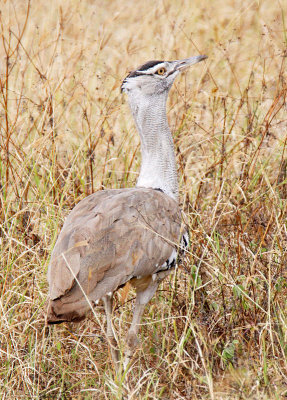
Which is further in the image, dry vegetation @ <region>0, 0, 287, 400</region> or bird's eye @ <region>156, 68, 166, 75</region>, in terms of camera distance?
bird's eye @ <region>156, 68, 166, 75</region>

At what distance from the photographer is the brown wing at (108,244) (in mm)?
2660

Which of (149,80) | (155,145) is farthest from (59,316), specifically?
(149,80)

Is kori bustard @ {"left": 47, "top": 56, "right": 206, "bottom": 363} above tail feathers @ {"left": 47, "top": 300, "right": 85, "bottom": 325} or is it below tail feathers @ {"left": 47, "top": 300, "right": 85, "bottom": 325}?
above

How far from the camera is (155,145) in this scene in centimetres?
340

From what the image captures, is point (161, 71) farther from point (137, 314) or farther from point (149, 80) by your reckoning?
point (137, 314)

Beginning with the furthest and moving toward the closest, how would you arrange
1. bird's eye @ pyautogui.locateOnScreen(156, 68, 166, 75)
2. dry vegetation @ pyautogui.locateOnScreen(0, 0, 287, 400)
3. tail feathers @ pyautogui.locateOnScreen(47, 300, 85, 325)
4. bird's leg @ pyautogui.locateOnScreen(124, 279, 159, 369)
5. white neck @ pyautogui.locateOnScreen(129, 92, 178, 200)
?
bird's eye @ pyautogui.locateOnScreen(156, 68, 166, 75) → white neck @ pyautogui.locateOnScreen(129, 92, 178, 200) → bird's leg @ pyautogui.locateOnScreen(124, 279, 159, 369) → dry vegetation @ pyautogui.locateOnScreen(0, 0, 287, 400) → tail feathers @ pyautogui.locateOnScreen(47, 300, 85, 325)

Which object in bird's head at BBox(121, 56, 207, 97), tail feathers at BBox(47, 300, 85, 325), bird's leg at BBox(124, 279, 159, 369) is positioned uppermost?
bird's head at BBox(121, 56, 207, 97)

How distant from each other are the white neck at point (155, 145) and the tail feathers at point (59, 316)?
0.92 meters

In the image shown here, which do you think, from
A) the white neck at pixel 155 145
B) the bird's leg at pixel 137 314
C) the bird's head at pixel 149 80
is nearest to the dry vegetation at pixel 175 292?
the bird's leg at pixel 137 314

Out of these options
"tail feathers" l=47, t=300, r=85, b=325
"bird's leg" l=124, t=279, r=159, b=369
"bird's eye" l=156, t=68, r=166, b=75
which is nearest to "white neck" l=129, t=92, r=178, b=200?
"bird's eye" l=156, t=68, r=166, b=75

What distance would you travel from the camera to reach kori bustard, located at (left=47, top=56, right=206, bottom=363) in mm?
2674

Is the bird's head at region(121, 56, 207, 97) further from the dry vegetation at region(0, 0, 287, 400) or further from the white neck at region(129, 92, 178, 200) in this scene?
the dry vegetation at region(0, 0, 287, 400)

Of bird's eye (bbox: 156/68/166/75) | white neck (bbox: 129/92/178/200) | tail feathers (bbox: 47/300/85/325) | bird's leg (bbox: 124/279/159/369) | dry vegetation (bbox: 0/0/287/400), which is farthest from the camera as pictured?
bird's eye (bbox: 156/68/166/75)

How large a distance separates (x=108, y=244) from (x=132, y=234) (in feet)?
0.41
